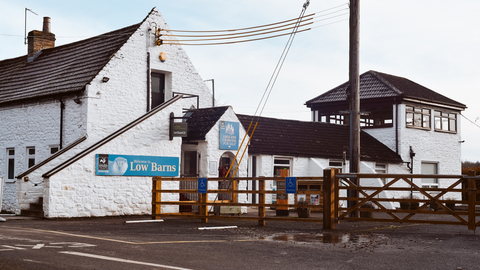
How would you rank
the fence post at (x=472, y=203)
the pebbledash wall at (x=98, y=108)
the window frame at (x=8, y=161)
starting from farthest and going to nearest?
the window frame at (x=8, y=161) → the pebbledash wall at (x=98, y=108) → the fence post at (x=472, y=203)

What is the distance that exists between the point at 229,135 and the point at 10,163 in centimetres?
962

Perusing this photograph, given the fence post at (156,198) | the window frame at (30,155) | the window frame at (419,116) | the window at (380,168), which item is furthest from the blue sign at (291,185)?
the window frame at (419,116)

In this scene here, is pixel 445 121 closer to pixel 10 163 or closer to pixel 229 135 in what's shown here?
pixel 229 135

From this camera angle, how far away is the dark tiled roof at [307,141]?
2616 cm

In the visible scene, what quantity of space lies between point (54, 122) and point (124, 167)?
13.0ft

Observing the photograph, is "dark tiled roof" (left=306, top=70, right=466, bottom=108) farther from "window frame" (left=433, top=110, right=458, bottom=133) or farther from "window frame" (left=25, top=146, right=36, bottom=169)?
"window frame" (left=25, top=146, right=36, bottom=169)

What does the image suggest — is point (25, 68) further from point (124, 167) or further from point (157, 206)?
point (157, 206)

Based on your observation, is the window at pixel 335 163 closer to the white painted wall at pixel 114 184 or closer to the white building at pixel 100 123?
the white building at pixel 100 123

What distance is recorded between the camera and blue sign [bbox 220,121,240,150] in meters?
21.6

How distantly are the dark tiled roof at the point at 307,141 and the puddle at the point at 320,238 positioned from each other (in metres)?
12.4

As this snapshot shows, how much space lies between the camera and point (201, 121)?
21.9 m

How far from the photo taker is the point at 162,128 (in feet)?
67.5

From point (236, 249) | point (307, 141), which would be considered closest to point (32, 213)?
point (236, 249)

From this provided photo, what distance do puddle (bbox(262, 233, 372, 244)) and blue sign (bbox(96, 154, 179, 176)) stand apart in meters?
8.40
